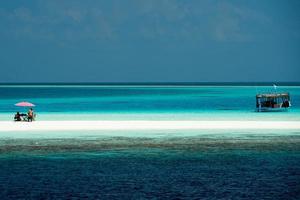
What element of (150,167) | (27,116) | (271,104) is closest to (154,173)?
(150,167)

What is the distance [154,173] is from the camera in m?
18.8

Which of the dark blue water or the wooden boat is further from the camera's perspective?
the wooden boat

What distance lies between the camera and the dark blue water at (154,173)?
625 inches

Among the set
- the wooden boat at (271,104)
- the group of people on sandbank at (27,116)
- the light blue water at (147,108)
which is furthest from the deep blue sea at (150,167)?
the wooden boat at (271,104)

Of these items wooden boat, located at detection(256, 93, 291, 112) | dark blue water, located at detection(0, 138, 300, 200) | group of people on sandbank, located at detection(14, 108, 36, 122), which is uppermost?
wooden boat, located at detection(256, 93, 291, 112)

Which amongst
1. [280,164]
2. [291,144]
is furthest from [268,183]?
[291,144]

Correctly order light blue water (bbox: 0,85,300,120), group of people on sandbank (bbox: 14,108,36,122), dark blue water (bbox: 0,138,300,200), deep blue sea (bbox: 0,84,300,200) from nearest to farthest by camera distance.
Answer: dark blue water (bbox: 0,138,300,200) → deep blue sea (bbox: 0,84,300,200) → group of people on sandbank (bbox: 14,108,36,122) → light blue water (bbox: 0,85,300,120)

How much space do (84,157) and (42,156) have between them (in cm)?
149

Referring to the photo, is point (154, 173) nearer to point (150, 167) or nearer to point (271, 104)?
point (150, 167)

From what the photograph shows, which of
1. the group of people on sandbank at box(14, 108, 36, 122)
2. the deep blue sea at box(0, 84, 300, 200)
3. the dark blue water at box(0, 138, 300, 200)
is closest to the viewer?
the dark blue water at box(0, 138, 300, 200)

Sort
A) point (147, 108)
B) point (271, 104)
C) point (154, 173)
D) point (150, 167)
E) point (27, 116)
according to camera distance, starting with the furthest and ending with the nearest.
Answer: point (147, 108) → point (271, 104) → point (27, 116) → point (150, 167) → point (154, 173)

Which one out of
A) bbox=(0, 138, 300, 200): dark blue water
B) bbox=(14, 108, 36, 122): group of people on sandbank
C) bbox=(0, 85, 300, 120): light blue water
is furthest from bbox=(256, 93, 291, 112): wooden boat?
bbox=(0, 138, 300, 200): dark blue water

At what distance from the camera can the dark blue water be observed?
15.9m

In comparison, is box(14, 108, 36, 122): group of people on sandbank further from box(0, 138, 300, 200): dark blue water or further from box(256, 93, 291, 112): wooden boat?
box(256, 93, 291, 112): wooden boat
